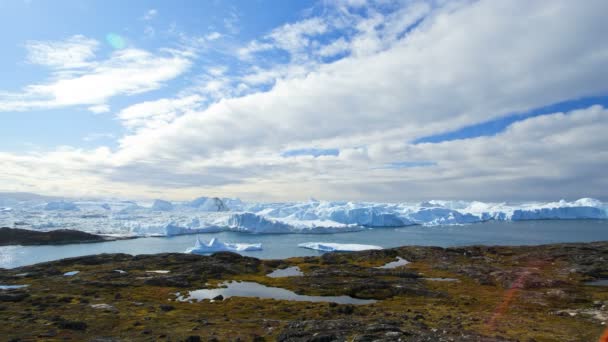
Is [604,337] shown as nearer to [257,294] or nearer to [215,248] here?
[257,294]

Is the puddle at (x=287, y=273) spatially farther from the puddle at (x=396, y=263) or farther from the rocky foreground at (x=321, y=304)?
the puddle at (x=396, y=263)

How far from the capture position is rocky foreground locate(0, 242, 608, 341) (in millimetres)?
25234

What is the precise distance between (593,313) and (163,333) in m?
37.0

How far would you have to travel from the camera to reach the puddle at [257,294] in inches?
1604

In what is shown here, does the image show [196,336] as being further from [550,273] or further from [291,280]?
[550,273]

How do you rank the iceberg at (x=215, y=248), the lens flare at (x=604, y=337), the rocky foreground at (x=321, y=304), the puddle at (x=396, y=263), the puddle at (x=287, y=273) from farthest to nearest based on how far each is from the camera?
the iceberg at (x=215, y=248)
the puddle at (x=396, y=263)
the puddle at (x=287, y=273)
the rocky foreground at (x=321, y=304)
the lens flare at (x=604, y=337)

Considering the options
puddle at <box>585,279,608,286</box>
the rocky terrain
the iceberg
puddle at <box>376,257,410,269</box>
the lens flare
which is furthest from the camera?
the rocky terrain

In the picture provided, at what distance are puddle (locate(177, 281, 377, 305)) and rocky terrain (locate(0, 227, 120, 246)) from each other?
423ft

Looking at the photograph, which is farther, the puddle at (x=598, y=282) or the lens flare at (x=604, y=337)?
the puddle at (x=598, y=282)

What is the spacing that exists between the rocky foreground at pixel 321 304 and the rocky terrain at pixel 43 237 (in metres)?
88.5

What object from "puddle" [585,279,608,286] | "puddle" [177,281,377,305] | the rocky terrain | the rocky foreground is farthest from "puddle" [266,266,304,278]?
the rocky terrain

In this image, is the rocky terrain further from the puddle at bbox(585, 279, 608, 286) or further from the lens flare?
the lens flare

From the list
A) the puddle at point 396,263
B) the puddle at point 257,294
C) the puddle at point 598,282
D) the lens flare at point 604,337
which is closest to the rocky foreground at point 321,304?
the lens flare at point 604,337

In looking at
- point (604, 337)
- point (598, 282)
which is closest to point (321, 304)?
point (604, 337)
